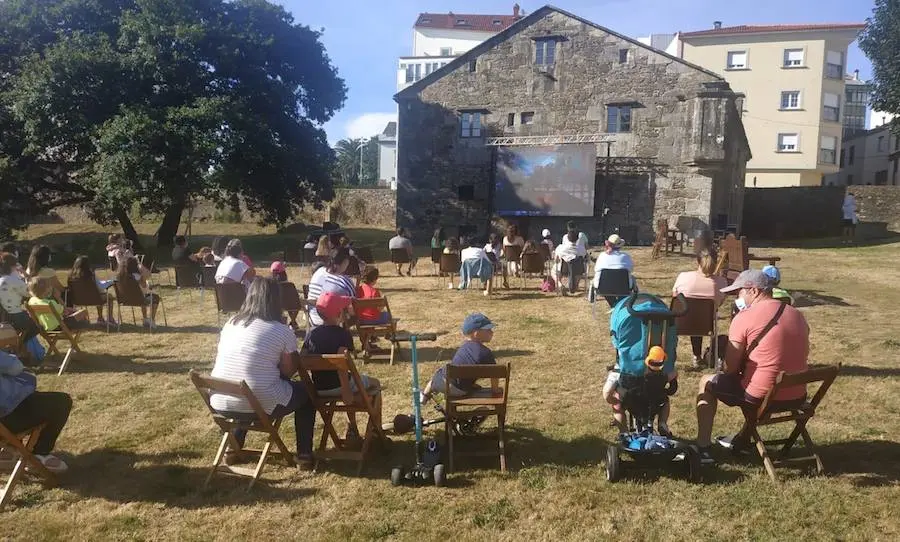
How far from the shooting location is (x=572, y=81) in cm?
2288

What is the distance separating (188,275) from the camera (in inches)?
431

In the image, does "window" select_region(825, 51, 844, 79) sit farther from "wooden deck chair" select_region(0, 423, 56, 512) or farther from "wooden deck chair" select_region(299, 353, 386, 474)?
"wooden deck chair" select_region(0, 423, 56, 512)

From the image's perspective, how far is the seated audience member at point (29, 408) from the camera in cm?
391

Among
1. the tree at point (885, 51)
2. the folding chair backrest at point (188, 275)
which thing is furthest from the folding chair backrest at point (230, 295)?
the tree at point (885, 51)

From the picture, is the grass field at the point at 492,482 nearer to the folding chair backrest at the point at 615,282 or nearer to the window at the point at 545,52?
the folding chair backrest at the point at 615,282

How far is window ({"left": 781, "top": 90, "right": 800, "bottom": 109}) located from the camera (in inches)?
1464

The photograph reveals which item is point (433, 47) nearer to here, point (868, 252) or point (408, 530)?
point (868, 252)

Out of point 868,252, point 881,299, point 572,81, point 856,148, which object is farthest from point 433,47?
point 881,299

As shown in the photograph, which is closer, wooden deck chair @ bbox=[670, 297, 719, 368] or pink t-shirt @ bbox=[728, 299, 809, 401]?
pink t-shirt @ bbox=[728, 299, 809, 401]

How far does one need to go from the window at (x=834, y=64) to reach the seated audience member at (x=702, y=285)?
37.1m

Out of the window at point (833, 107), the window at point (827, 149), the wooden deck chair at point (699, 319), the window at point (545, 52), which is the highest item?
the window at point (833, 107)

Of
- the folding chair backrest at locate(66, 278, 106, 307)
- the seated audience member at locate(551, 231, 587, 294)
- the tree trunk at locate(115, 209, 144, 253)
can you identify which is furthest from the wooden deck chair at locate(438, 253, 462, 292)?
the tree trunk at locate(115, 209, 144, 253)

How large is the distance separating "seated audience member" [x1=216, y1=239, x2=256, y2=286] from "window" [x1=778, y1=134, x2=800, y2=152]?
3709 centimetres

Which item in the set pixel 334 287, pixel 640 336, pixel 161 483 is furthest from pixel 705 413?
pixel 334 287
